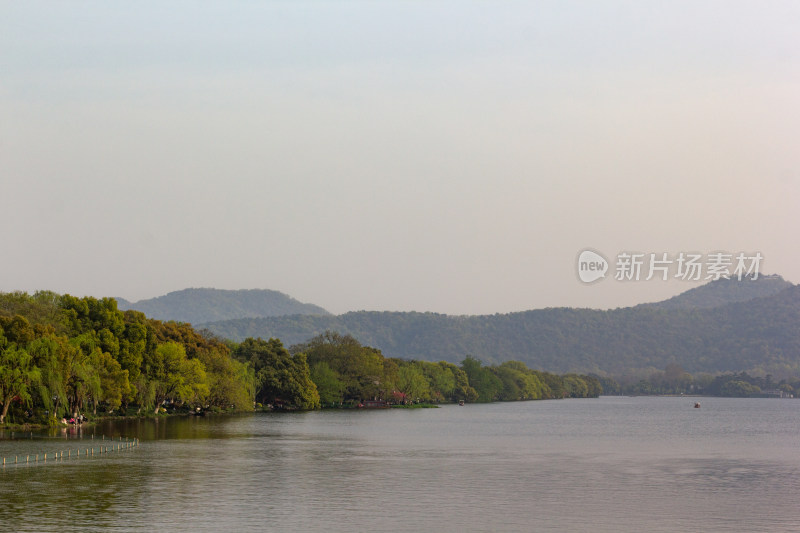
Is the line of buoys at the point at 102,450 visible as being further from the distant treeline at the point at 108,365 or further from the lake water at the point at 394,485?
the distant treeline at the point at 108,365

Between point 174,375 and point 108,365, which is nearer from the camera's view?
point 108,365

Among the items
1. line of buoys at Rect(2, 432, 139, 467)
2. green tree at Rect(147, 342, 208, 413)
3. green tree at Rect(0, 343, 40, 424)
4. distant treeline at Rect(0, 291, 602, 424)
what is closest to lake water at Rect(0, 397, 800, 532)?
line of buoys at Rect(2, 432, 139, 467)

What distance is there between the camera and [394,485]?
195 ft

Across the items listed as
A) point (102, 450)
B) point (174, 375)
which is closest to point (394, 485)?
point (102, 450)

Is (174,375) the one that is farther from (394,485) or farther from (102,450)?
(394,485)

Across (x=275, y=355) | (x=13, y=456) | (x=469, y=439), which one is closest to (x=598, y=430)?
(x=469, y=439)

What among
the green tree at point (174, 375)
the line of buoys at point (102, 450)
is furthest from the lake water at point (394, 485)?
the green tree at point (174, 375)

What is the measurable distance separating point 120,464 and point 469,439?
163ft

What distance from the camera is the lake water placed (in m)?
45.1

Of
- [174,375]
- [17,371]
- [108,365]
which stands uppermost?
[108,365]

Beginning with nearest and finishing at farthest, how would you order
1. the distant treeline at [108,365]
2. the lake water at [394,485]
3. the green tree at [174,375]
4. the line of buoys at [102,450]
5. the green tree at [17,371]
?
the lake water at [394,485] → the line of buoys at [102,450] → the green tree at [17,371] → the distant treeline at [108,365] → the green tree at [174,375]

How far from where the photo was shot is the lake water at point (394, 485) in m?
45.1

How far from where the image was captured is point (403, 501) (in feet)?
171

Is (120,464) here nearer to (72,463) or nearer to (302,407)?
(72,463)
